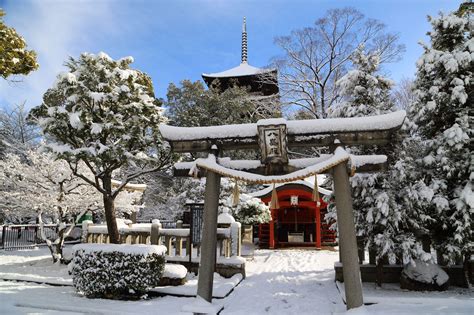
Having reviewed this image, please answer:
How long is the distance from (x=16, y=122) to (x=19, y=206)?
18.2 m

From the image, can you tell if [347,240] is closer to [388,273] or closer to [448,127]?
[388,273]

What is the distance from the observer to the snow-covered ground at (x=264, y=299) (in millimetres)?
5980

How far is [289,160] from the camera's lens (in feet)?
20.6

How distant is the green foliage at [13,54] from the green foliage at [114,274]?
4093 millimetres

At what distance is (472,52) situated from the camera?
25.5 ft

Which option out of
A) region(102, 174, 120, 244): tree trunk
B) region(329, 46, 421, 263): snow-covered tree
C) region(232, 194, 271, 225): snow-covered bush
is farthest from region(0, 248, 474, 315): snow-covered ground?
region(232, 194, 271, 225): snow-covered bush

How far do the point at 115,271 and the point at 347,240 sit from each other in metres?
4.69

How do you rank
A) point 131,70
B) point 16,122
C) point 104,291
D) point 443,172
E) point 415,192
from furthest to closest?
point 16,122
point 131,70
point 443,172
point 415,192
point 104,291

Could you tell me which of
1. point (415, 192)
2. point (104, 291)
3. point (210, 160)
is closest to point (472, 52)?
point (415, 192)

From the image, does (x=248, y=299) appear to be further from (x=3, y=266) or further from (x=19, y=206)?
(x=19, y=206)

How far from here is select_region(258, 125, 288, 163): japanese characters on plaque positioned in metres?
6.09

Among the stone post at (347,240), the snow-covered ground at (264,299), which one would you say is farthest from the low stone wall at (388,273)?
the stone post at (347,240)

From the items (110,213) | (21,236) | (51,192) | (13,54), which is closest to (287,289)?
(110,213)

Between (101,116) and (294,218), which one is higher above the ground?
(101,116)
